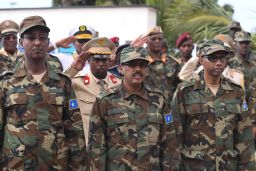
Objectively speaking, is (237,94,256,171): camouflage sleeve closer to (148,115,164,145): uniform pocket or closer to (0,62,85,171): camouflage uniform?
(148,115,164,145): uniform pocket

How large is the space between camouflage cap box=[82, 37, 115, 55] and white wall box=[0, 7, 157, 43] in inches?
360

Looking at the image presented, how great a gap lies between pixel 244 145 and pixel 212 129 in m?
0.36

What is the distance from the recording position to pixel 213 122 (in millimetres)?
5984

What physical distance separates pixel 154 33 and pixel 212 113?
103 inches

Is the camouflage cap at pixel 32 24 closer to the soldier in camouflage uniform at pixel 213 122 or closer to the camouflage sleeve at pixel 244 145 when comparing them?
the soldier in camouflage uniform at pixel 213 122

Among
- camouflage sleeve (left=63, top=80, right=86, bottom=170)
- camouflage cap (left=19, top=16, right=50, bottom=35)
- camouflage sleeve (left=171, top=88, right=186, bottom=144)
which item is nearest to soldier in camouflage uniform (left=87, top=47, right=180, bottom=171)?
camouflage sleeve (left=63, top=80, right=86, bottom=170)

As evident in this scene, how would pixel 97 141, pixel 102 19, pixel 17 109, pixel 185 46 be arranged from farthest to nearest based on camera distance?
pixel 102 19 → pixel 185 46 → pixel 97 141 → pixel 17 109

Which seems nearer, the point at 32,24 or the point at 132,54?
the point at 32,24

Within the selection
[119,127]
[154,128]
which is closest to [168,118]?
[154,128]

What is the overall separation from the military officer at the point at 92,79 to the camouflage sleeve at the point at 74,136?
45.1 inches

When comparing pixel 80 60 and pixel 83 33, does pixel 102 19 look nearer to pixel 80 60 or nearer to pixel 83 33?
pixel 83 33

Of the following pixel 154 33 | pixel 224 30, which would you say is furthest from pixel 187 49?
pixel 224 30

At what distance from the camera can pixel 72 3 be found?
1198 inches

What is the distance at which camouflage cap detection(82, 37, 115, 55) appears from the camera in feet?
21.1
